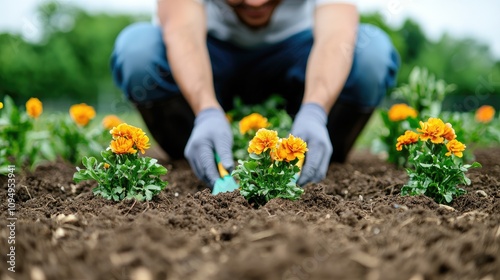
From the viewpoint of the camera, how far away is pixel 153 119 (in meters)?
3.21

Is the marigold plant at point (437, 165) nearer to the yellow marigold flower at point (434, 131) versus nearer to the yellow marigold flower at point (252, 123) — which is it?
the yellow marigold flower at point (434, 131)

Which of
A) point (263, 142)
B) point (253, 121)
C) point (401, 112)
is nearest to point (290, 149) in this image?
point (263, 142)

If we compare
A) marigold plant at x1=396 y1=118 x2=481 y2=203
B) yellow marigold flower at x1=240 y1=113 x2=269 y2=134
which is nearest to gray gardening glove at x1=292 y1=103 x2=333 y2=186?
yellow marigold flower at x1=240 y1=113 x2=269 y2=134

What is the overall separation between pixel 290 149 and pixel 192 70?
1098 mm

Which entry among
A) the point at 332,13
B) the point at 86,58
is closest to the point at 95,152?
the point at 332,13

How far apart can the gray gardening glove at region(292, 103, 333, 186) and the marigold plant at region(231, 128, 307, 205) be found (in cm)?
38

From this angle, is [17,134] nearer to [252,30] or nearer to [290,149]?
[252,30]

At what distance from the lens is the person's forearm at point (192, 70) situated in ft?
8.71

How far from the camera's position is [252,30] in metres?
3.17

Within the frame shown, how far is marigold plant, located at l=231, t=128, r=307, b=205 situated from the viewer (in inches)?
70.2

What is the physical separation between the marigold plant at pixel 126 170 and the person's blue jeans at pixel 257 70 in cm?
122

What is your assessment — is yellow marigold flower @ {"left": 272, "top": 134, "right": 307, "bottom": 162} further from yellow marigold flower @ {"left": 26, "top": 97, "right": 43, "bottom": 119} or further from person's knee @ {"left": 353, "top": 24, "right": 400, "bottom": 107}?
yellow marigold flower @ {"left": 26, "top": 97, "right": 43, "bottom": 119}

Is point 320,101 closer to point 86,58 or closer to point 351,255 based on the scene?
point 351,255

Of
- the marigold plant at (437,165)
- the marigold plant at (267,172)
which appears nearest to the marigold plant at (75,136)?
the marigold plant at (267,172)
